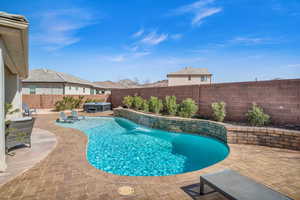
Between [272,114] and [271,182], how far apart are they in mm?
5242

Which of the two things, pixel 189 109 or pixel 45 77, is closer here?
pixel 189 109

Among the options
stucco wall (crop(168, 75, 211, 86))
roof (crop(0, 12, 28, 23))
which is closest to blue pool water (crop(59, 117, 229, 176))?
roof (crop(0, 12, 28, 23))

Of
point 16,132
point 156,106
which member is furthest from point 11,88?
point 156,106

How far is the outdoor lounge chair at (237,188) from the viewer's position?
6.89 ft

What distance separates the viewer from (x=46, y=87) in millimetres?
20406

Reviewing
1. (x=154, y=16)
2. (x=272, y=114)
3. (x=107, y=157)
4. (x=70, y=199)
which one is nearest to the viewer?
(x=70, y=199)

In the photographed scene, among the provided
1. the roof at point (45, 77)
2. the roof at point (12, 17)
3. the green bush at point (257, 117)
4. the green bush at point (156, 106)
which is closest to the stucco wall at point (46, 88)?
the roof at point (45, 77)

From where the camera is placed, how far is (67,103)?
18.0 m

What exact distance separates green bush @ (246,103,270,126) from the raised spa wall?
1451 mm

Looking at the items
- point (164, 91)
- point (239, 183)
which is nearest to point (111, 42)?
A: point (164, 91)

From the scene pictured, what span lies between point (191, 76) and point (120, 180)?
28.0 m

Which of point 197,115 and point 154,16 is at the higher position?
point 154,16

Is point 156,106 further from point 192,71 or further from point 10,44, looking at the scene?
point 192,71

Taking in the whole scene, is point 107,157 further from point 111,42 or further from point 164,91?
point 111,42
